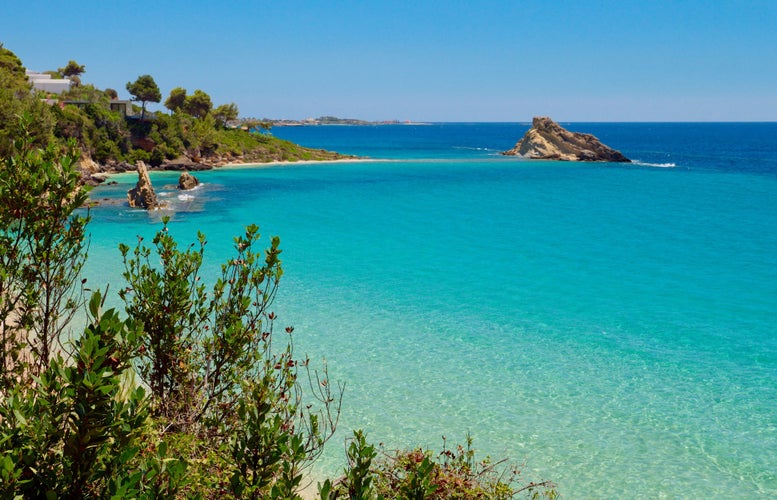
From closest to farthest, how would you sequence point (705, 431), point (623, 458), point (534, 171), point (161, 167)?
point (623, 458)
point (705, 431)
point (161, 167)
point (534, 171)

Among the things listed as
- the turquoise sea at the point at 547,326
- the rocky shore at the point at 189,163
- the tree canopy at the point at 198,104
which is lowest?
the turquoise sea at the point at 547,326

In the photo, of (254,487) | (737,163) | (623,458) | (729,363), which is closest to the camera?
(254,487)

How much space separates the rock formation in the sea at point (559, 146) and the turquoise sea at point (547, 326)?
64618 millimetres

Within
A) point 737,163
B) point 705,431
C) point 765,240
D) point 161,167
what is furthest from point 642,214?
point 737,163

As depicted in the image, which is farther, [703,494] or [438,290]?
[438,290]

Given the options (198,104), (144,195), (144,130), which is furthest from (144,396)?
(198,104)

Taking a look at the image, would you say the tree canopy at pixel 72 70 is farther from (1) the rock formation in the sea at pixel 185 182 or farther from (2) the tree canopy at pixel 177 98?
(1) the rock formation in the sea at pixel 185 182

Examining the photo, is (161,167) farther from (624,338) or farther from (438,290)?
(624,338)

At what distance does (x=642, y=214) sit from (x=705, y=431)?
40.4 m

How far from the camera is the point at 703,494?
1141 cm

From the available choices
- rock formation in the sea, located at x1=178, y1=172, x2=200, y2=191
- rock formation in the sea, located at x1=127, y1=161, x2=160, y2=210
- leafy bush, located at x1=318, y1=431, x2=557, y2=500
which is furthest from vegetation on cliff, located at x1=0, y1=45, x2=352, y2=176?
leafy bush, located at x1=318, y1=431, x2=557, y2=500

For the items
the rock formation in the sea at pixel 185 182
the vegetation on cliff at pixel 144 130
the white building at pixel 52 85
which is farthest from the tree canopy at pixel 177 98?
the rock formation in the sea at pixel 185 182

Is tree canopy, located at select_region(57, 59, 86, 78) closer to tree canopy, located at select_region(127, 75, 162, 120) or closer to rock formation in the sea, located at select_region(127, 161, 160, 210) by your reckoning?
tree canopy, located at select_region(127, 75, 162, 120)

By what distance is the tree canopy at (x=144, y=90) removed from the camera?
97444mm
